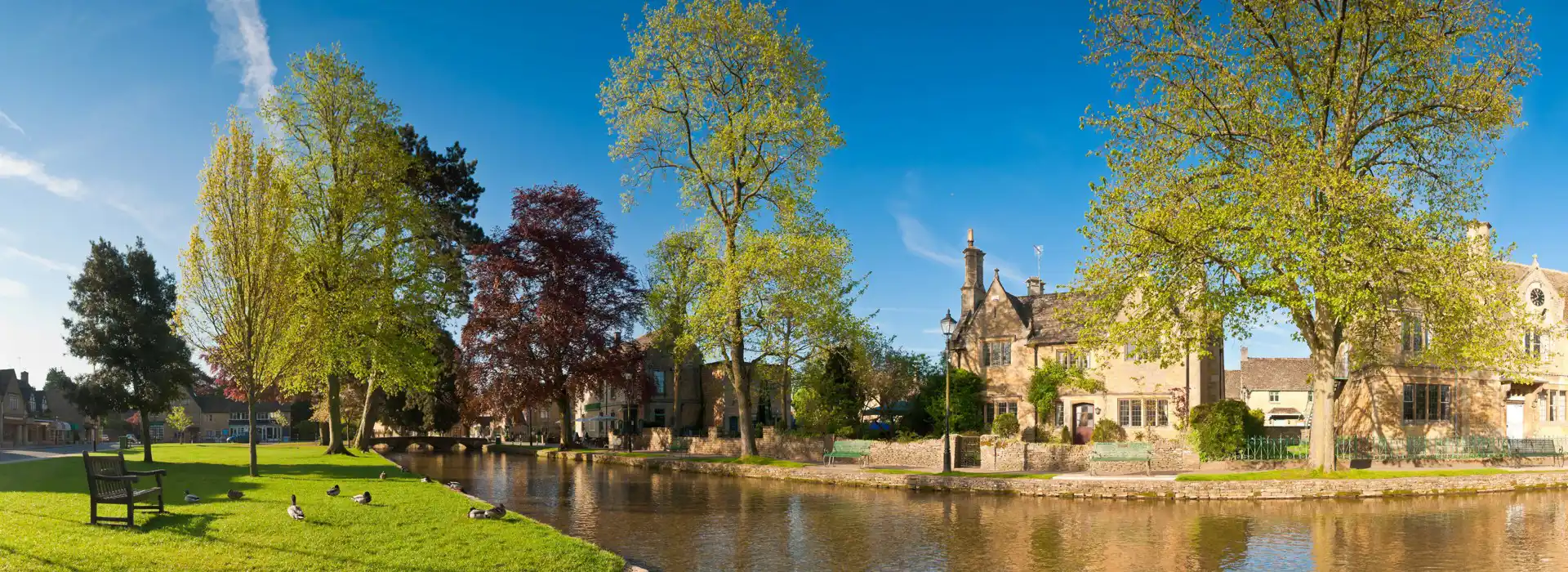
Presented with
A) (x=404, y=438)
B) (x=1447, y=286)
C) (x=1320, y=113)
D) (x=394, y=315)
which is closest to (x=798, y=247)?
(x=394, y=315)

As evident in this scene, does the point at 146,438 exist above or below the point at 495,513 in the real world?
below

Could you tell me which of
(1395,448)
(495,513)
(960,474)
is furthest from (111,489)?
(1395,448)

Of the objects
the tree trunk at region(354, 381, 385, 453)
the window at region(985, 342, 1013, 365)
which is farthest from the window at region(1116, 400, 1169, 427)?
the tree trunk at region(354, 381, 385, 453)

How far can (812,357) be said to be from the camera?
4338cm

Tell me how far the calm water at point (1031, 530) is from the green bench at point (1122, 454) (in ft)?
21.8

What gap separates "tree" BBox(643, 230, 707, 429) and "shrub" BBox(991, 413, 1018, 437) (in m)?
14.0

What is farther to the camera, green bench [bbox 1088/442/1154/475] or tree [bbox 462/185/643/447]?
tree [bbox 462/185/643/447]

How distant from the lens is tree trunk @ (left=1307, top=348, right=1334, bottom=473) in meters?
28.6

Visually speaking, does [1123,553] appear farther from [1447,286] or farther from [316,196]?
[316,196]

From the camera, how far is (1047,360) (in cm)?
4541

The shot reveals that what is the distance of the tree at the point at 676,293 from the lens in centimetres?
4244

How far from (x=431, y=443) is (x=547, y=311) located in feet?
65.9

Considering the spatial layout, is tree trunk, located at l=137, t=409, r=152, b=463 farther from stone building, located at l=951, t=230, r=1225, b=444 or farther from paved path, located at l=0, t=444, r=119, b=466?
stone building, located at l=951, t=230, r=1225, b=444

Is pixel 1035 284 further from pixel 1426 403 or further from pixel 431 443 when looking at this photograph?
pixel 431 443
